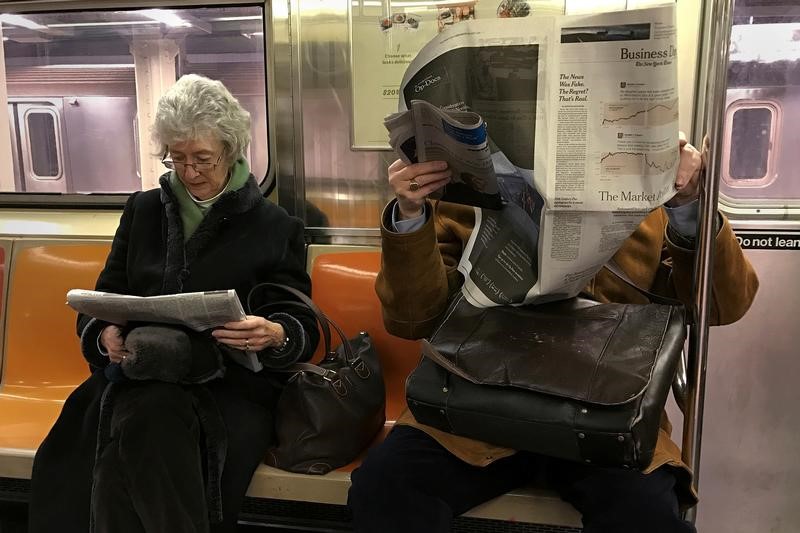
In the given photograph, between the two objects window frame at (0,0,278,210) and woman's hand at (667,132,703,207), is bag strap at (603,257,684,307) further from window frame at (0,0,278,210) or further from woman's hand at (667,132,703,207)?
window frame at (0,0,278,210)

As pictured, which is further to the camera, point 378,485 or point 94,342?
point 94,342

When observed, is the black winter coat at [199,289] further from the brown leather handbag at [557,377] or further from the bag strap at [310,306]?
the brown leather handbag at [557,377]

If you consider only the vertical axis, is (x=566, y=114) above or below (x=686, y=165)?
above

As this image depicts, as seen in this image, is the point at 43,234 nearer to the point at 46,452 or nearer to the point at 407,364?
the point at 46,452

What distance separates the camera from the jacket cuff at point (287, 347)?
6.41 feet

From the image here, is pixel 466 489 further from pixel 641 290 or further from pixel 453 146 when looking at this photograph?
pixel 453 146

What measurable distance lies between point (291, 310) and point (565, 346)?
866 millimetres

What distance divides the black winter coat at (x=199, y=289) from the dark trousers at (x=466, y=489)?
0.43 m

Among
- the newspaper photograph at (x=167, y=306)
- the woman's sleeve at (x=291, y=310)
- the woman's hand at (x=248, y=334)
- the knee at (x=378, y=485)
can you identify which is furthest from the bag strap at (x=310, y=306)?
the knee at (x=378, y=485)

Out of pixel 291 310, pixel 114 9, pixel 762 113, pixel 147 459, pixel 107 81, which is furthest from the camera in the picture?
pixel 107 81

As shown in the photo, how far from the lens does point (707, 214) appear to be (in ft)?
4.83

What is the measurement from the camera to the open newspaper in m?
1.34

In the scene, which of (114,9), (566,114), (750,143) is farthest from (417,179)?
(114,9)

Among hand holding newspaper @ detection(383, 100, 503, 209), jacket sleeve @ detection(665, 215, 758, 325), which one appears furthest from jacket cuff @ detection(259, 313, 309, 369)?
jacket sleeve @ detection(665, 215, 758, 325)
